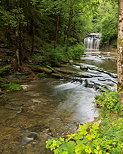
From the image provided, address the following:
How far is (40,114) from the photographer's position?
5.27 m

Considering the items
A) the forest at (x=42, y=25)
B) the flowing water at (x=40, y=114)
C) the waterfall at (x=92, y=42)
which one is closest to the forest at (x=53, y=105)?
Result: the flowing water at (x=40, y=114)

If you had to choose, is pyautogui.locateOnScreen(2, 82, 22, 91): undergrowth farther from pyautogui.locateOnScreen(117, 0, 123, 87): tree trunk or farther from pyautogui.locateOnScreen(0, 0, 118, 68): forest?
pyautogui.locateOnScreen(117, 0, 123, 87): tree trunk

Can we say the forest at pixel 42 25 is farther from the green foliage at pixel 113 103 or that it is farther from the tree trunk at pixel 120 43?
the green foliage at pixel 113 103

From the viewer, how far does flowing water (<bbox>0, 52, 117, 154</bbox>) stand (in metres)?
3.50

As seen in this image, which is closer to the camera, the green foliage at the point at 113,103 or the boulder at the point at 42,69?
the green foliage at the point at 113,103

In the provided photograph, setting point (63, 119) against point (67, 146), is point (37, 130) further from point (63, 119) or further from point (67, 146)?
point (67, 146)

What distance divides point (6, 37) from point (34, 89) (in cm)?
705

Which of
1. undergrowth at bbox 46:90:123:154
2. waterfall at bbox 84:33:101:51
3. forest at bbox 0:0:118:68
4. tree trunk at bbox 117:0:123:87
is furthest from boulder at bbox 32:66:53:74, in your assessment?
waterfall at bbox 84:33:101:51

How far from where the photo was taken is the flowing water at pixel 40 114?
3.50m

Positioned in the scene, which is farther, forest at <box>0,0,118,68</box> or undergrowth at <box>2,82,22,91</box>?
forest at <box>0,0,118,68</box>

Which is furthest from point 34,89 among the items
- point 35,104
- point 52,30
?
point 52,30

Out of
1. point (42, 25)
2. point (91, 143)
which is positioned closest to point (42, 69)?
point (42, 25)

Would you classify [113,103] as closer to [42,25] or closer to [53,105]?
[53,105]

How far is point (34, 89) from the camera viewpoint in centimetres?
840
